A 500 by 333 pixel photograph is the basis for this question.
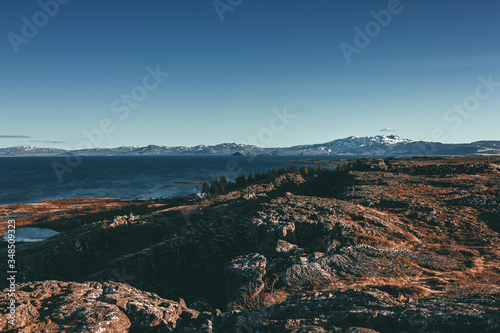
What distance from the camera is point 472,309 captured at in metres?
9.49

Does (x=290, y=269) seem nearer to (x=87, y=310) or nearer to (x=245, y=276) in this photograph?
(x=245, y=276)

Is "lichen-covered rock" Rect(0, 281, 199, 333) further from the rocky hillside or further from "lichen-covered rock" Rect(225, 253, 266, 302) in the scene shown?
"lichen-covered rock" Rect(225, 253, 266, 302)

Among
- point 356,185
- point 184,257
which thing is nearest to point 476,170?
point 356,185

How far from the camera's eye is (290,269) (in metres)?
15.7

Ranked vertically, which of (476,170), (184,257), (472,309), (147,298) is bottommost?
(184,257)

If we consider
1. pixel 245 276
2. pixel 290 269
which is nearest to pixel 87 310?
pixel 245 276

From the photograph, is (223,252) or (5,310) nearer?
(5,310)

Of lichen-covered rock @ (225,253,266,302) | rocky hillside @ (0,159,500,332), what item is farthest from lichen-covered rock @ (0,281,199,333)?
lichen-covered rock @ (225,253,266,302)

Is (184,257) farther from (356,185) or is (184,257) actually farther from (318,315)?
(356,185)

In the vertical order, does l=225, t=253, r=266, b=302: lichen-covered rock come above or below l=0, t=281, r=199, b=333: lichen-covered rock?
below

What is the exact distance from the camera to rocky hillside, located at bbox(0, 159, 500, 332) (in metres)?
9.74

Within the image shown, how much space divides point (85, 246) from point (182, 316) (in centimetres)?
1717

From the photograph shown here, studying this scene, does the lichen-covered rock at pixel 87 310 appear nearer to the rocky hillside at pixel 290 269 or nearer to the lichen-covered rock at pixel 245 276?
the rocky hillside at pixel 290 269

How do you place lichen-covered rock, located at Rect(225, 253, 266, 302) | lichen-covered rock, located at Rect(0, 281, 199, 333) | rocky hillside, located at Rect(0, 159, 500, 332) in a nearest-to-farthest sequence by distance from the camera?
1. lichen-covered rock, located at Rect(0, 281, 199, 333)
2. rocky hillside, located at Rect(0, 159, 500, 332)
3. lichen-covered rock, located at Rect(225, 253, 266, 302)
